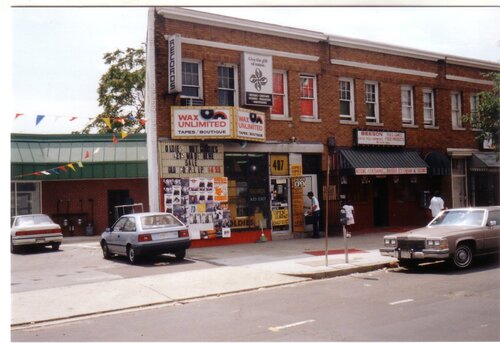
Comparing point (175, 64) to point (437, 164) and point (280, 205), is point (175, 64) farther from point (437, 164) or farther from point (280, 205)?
point (437, 164)

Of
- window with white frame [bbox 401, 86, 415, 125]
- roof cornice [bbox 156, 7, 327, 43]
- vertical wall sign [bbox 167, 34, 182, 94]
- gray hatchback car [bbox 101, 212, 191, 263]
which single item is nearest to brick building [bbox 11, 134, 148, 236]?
vertical wall sign [bbox 167, 34, 182, 94]

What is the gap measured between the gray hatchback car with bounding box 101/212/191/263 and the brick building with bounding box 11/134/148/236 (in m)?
11.6

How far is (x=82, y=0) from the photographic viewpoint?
6.80m

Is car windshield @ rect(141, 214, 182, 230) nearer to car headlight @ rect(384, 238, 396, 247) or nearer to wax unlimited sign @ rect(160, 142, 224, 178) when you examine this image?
wax unlimited sign @ rect(160, 142, 224, 178)

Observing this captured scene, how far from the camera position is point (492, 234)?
40.1ft

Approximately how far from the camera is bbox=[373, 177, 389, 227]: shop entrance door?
21859 millimetres

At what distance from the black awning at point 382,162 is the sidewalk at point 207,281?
4.00 meters

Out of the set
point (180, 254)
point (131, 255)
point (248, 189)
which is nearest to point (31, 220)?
point (131, 255)

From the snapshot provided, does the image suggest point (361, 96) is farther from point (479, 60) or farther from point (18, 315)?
point (18, 315)

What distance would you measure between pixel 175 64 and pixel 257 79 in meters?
3.24

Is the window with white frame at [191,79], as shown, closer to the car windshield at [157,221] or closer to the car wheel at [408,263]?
the car windshield at [157,221]

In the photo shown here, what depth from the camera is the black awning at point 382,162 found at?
64.4 feet

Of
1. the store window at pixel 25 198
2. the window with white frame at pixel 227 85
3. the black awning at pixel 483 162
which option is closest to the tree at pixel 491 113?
the black awning at pixel 483 162

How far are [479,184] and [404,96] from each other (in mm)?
6051
